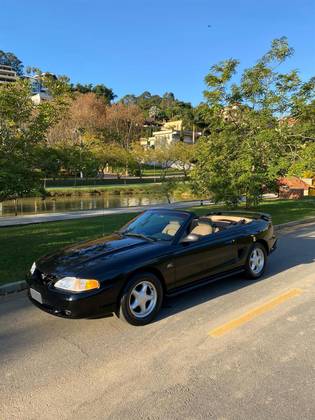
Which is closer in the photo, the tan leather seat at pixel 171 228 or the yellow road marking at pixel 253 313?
the yellow road marking at pixel 253 313

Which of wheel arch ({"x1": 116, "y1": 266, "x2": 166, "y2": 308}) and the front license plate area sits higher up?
wheel arch ({"x1": 116, "y1": 266, "x2": 166, "y2": 308})

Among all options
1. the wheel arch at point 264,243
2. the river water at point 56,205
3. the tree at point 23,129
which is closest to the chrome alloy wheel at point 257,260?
the wheel arch at point 264,243

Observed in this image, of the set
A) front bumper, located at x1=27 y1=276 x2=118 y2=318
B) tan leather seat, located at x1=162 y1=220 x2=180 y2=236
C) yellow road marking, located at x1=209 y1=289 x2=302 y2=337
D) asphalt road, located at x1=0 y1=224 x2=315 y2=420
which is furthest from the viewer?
tan leather seat, located at x1=162 y1=220 x2=180 y2=236

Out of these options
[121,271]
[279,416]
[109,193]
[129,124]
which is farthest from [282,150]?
[129,124]

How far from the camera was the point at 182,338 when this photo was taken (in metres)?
4.09

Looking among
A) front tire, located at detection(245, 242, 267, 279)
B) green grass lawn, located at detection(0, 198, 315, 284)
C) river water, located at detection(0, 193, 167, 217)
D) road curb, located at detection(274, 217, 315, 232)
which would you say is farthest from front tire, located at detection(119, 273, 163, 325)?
river water, located at detection(0, 193, 167, 217)

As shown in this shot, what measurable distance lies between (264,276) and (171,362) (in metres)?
3.32

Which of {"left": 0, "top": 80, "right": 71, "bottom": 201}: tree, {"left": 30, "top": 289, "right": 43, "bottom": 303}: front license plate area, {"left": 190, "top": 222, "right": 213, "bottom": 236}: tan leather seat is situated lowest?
{"left": 30, "top": 289, "right": 43, "bottom": 303}: front license plate area

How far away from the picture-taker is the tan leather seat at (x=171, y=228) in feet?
17.1

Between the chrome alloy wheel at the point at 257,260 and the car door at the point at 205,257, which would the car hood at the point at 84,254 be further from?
the chrome alloy wheel at the point at 257,260

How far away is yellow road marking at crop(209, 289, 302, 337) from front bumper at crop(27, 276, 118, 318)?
1209 millimetres

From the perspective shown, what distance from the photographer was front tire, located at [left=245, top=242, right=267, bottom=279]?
6114 millimetres

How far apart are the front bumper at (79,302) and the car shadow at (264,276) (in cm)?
77

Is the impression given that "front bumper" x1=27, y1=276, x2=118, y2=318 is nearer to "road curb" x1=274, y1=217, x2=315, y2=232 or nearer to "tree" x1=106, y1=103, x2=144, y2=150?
"road curb" x1=274, y1=217, x2=315, y2=232
